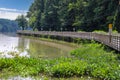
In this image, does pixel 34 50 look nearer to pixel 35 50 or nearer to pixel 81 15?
pixel 35 50

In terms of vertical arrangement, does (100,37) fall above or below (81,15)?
below

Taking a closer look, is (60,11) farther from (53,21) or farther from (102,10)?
(102,10)

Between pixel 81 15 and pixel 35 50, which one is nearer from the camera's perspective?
pixel 35 50

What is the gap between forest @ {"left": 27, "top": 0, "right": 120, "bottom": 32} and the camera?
5699 centimetres

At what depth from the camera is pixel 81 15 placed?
227ft

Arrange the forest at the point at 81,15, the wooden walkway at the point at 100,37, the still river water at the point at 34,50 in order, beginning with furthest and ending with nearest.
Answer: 1. the forest at the point at 81,15
2. the still river water at the point at 34,50
3. the wooden walkway at the point at 100,37

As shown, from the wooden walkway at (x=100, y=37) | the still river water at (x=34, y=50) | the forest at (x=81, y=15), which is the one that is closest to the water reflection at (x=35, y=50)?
the still river water at (x=34, y=50)

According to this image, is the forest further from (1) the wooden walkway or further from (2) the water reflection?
(2) the water reflection

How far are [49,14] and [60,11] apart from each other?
27.9ft

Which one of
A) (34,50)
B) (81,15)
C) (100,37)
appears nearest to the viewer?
(100,37)

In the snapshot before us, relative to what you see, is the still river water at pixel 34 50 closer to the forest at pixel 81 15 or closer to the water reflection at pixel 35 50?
the water reflection at pixel 35 50

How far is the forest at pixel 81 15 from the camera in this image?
2244 inches

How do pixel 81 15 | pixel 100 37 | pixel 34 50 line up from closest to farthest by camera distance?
pixel 100 37
pixel 34 50
pixel 81 15

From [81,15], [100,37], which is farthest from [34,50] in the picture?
[81,15]
